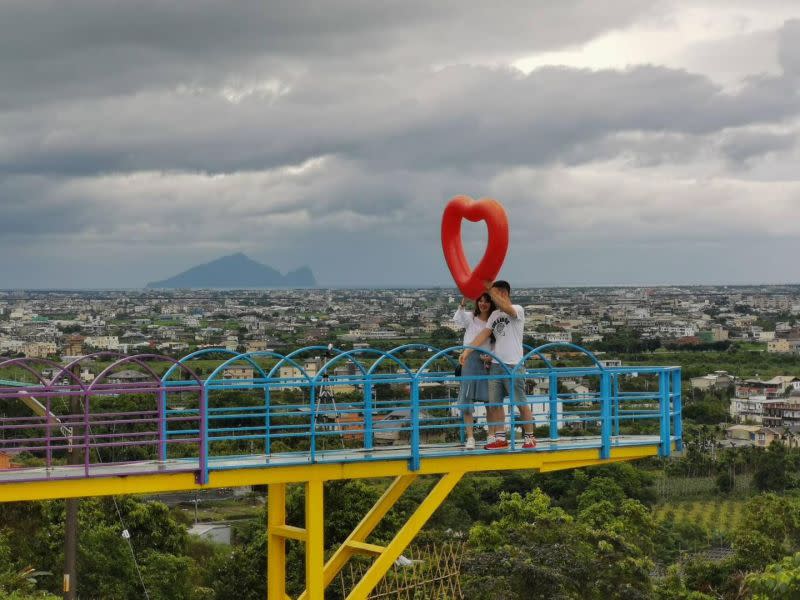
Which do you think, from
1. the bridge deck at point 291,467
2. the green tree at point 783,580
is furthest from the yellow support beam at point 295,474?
the green tree at point 783,580

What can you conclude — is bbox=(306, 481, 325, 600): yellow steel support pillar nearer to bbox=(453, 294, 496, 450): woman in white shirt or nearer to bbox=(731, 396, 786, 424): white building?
bbox=(453, 294, 496, 450): woman in white shirt

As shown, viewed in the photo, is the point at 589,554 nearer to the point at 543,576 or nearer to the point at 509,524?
the point at 543,576

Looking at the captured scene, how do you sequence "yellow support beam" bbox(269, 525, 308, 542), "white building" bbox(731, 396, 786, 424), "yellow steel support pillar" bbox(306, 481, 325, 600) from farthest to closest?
1. "white building" bbox(731, 396, 786, 424)
2. "yellow support beam" bbox(269, 525, 308, 542)
3. "yellow steel support pillar" bbox(306, 481, 325, 600)

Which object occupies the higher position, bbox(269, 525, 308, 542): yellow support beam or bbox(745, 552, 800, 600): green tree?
bbox(269, 525, 308, 542): yellow support beam

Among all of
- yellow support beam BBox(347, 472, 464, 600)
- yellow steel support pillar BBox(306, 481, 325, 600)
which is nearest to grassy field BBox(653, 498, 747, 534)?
yellow support beam BBox(347, 472, 464, 600)

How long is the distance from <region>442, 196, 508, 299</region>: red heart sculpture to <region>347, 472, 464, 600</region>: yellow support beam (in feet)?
7.55

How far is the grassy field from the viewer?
73438mm

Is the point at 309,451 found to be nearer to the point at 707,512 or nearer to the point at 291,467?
the point at 291,467

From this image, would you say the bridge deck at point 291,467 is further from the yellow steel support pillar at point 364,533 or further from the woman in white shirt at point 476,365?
the yellow steel support pillar at point 364,533

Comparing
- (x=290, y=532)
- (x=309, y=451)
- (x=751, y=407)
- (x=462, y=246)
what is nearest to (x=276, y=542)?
(x=290, y=532)

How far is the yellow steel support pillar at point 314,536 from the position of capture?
12047mm

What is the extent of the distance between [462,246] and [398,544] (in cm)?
400

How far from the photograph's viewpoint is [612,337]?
193 meters

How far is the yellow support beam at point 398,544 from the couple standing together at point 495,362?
0.56 metres
